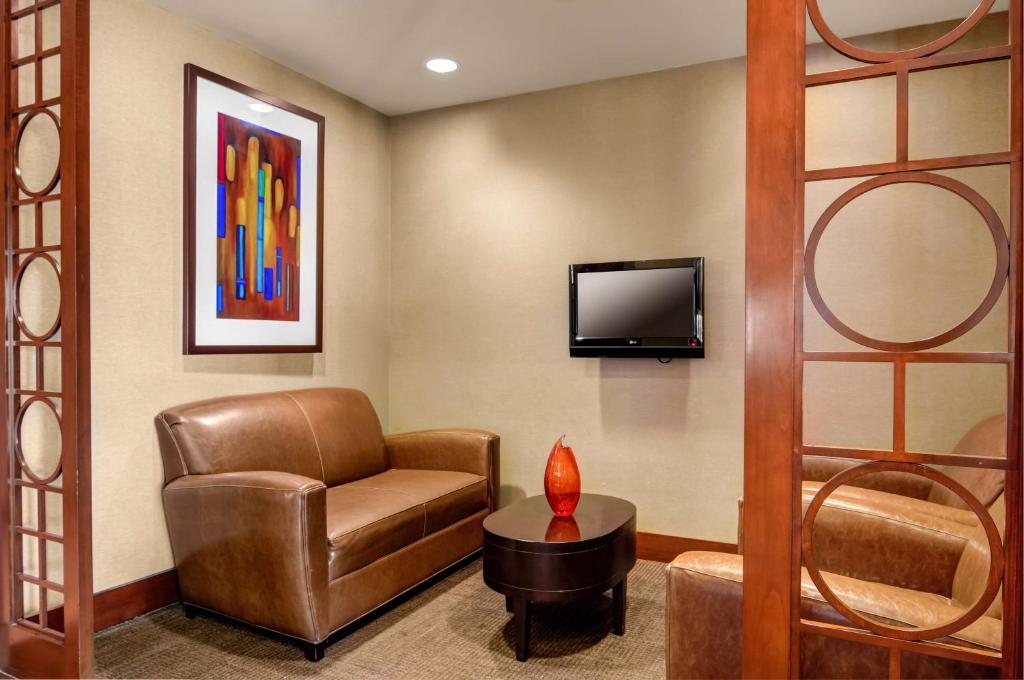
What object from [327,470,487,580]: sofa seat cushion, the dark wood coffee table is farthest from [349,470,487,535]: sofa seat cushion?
the dark wood coffee table

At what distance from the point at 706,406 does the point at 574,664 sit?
5.18 ft

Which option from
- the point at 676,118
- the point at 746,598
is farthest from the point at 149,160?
the point at 746,598

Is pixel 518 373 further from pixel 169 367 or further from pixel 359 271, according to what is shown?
pixel 169 367

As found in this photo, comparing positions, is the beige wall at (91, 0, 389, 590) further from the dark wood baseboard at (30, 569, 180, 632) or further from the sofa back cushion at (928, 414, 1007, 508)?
the sofa back cushion at (928, 414, 1007, 508)

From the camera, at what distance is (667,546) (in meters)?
3.54

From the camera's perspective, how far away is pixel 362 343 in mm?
4160

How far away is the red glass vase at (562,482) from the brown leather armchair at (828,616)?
3.64 feet

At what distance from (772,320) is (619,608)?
5.83 ft

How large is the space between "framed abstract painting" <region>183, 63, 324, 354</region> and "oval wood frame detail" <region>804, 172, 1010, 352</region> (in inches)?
107

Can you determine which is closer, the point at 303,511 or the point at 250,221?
the point at 303,511

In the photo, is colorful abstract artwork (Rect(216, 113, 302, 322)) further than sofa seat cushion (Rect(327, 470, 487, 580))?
Yes

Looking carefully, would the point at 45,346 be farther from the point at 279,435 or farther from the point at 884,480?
the point at 884,480

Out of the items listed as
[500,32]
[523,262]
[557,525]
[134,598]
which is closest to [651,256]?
[523,262]

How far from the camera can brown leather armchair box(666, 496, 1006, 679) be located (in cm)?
125
